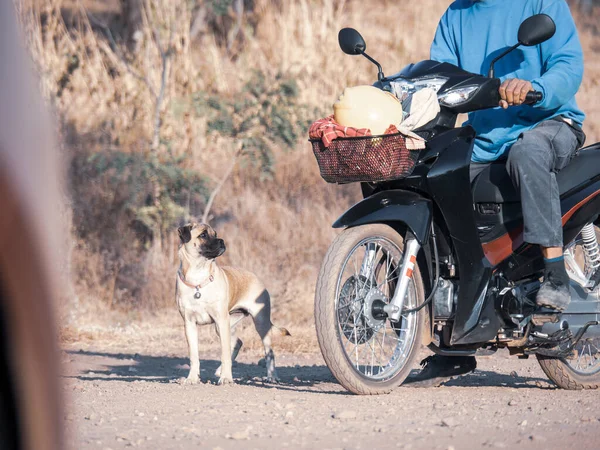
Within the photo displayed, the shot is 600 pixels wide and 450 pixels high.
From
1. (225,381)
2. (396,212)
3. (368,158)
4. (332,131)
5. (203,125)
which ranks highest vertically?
(203,125)

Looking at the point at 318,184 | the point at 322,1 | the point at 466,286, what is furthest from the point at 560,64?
the point at 322,1

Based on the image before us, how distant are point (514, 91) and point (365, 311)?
4.84 feet

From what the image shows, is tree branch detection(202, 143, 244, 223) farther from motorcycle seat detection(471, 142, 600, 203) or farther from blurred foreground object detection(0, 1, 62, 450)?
blurred foreground object detection(0, 1, 62, 450)

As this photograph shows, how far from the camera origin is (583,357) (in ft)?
21.1

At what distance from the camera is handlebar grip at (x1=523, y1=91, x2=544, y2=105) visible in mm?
5383

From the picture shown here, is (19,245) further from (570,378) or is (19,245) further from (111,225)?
(111,225)

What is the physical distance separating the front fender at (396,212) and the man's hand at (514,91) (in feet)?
2.33

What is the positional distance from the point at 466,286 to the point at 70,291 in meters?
7.18

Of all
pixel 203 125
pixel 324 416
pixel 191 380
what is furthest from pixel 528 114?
pixel 203 125

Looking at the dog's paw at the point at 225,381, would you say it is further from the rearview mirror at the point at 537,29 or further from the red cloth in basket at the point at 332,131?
the rearview mirror at the point at 537,29

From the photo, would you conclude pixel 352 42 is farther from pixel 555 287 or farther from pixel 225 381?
pixel 225 381

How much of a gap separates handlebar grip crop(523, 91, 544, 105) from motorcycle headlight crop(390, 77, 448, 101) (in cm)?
47

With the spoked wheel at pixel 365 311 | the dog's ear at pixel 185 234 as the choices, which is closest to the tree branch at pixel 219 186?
the dog's ear at pixel 185 234

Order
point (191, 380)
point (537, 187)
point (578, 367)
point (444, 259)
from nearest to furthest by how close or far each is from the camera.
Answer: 1. point (537, 187)
2. point (444, 259)
3. point (578, 367)
4. point (191, 380)
